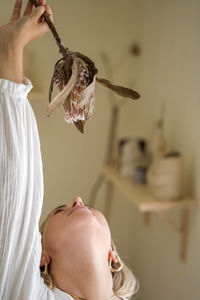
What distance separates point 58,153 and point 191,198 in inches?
31.2

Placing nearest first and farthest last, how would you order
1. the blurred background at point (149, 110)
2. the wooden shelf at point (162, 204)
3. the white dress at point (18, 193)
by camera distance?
1. the white dress at point (18, 193)
2. the blurred background at point (149, 110)
3. the wooden shelf at point (162, 204)

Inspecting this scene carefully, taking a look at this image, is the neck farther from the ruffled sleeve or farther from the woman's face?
the ruffled sleeve

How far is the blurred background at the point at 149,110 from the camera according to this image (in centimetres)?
94

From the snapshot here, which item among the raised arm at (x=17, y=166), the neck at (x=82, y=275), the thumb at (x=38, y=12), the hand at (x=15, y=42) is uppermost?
the thumb at (x=38, y=12)

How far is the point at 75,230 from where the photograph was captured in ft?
1.98

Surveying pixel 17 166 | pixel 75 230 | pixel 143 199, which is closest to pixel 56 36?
pixel 17 166

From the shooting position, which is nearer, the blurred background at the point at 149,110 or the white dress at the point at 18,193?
the white dress at the point at 18,193

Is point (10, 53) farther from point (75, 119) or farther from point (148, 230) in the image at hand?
point (148, 230)

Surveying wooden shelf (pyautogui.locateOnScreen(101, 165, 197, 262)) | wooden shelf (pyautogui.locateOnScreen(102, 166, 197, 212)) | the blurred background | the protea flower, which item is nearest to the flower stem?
the protea flower

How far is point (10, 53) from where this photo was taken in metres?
0.42

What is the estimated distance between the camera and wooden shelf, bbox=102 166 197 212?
128 centimetres

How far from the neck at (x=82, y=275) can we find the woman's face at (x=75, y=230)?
16mm

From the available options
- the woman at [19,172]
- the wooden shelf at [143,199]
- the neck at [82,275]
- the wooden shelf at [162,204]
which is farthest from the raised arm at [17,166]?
the wooden shelf at [143,199]

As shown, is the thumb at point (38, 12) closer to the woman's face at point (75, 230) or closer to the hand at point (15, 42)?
the hand at point (15, 42)
